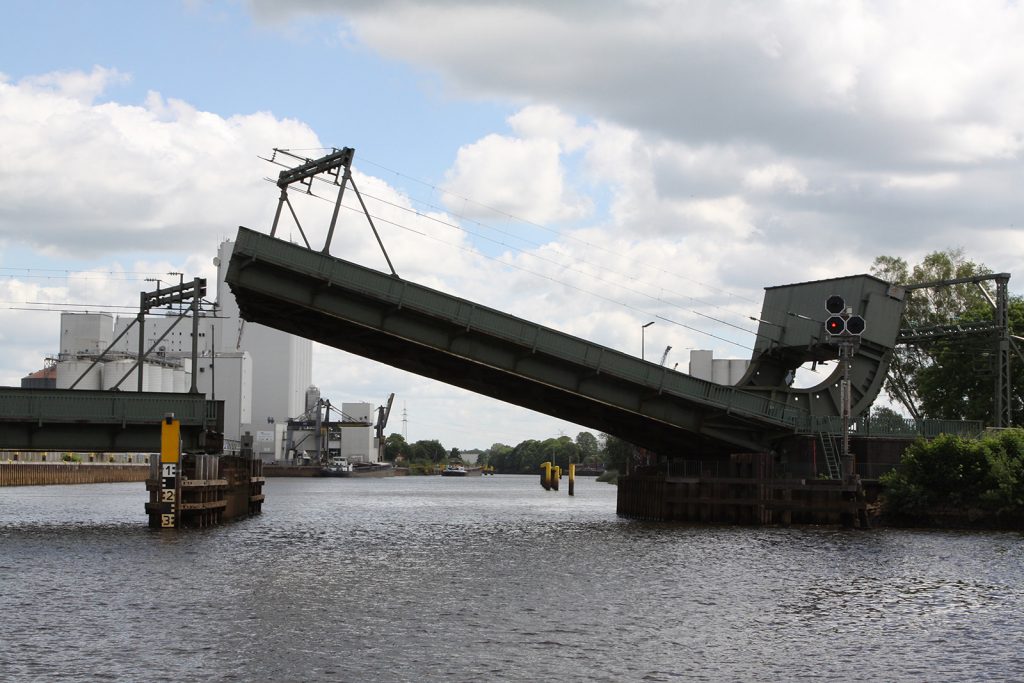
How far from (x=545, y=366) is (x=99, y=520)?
18949 millimetres

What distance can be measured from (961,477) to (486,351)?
15.9 metres

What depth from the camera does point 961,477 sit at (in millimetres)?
38969

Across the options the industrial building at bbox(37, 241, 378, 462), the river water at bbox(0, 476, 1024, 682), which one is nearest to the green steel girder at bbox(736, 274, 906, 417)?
the river water at bbox(0, 476, 1024, 682)

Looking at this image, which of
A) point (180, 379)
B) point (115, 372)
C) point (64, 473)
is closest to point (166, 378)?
point (180, 379)

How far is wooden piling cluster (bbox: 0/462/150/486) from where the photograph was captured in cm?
9862

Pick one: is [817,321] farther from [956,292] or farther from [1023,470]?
[956,292]

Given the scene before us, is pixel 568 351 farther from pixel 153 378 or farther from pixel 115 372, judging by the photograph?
pixel 153 378

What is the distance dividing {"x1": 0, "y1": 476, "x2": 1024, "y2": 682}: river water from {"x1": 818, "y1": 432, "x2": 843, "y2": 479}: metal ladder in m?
4.44

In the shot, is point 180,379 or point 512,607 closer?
point 512,607

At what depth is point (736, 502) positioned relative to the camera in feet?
135

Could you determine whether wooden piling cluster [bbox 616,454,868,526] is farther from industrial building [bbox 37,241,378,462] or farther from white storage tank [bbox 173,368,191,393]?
white storage tank [bbox 173,368,191,393]

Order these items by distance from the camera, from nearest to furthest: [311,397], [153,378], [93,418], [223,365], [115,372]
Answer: [93,418] → [115,372] → [153,378] → [223,365] → [311,397]

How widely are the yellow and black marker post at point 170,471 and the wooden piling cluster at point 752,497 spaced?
55.7 feet

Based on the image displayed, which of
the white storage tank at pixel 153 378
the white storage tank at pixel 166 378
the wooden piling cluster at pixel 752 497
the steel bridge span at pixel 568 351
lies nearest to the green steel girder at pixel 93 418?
the steel bridge span at pixel 568 351
